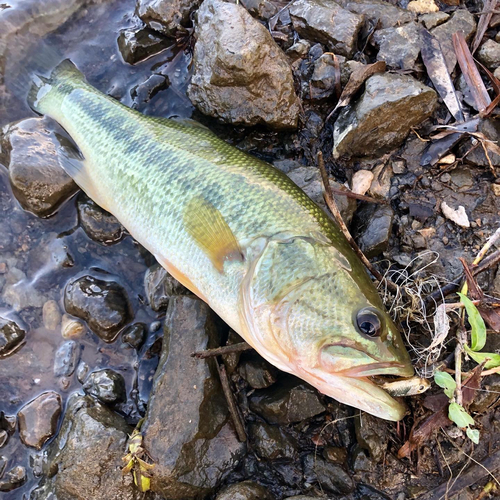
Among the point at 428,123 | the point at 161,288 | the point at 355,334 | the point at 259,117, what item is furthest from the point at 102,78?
the point at 355,334

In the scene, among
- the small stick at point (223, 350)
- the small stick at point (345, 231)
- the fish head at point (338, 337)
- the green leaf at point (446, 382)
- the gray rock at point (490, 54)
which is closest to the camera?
the fish head at point (338, 337)

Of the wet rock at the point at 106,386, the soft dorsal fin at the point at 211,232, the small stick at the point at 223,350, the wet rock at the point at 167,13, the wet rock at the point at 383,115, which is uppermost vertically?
the wet rock at the point at 167,13

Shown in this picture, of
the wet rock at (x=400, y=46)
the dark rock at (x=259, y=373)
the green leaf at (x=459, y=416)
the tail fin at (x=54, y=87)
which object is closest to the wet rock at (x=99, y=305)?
the dark rock at (x=259, y=373)

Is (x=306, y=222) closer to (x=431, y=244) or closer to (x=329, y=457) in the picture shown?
(x=431, y=244)

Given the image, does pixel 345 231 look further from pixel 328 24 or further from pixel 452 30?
pixel 452 30

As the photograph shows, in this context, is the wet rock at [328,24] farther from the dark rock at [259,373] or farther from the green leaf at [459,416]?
the green leaf at [459,416]

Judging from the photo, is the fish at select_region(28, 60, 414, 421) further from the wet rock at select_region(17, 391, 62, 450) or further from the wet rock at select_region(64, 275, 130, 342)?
the wet rock at select_region(17, 391, 62, 450)

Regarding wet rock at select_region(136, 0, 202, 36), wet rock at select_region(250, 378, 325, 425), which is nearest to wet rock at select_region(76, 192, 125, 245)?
wet rock at select_region(136, 0, 202, 36)
